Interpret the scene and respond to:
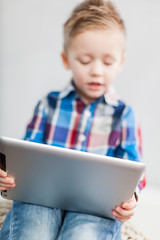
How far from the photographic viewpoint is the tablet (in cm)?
62

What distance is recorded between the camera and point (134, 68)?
4.14ft

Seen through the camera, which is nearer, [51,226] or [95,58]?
[51,226]

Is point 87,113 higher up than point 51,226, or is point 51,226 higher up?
point 87,113

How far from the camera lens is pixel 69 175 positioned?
67 centimetres

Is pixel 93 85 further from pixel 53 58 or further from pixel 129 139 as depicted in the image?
pixel 53 58

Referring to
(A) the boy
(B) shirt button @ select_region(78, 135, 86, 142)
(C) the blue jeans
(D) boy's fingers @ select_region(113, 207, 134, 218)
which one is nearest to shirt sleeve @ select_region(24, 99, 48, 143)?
(A) the boy

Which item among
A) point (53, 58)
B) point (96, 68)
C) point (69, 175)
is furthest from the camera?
point (53, 58)

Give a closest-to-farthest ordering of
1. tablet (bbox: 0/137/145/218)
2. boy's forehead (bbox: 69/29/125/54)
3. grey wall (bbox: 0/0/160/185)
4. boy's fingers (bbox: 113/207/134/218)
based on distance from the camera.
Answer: tablet (bbox: 0/137/145/218), boy's fingers (bbox: 113/207/134/218), boy's forehead (bbox: 69/29/125/54), grey wall (bbox: 0/0/160/185)

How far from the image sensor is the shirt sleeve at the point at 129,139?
0.95 metres

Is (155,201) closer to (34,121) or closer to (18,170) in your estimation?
(34,121)

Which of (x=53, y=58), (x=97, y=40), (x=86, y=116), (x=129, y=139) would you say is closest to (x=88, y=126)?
(x=86, y=116)

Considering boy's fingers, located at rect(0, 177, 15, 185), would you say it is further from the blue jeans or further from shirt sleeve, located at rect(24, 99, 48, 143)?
shirt sleeve, located at rect(24, 99, 48, 143)

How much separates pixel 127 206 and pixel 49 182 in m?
0.19

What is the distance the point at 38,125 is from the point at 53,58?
395mm
